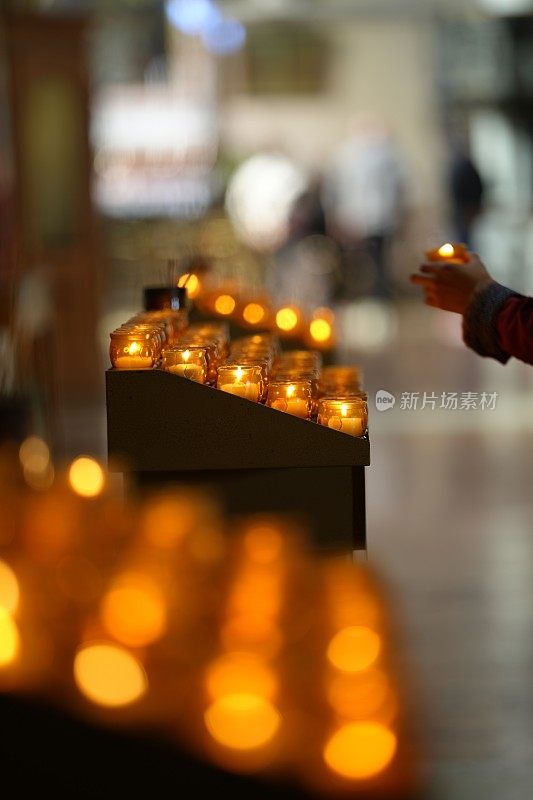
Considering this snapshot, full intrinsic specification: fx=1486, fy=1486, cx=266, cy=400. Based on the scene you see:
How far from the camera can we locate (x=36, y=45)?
8414 millimetres

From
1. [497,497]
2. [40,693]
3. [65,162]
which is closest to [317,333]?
[40,693]

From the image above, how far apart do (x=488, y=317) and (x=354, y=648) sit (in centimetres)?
92

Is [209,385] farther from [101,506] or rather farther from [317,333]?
[317,333]

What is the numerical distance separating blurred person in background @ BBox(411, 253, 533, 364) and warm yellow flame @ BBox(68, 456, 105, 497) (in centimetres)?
66

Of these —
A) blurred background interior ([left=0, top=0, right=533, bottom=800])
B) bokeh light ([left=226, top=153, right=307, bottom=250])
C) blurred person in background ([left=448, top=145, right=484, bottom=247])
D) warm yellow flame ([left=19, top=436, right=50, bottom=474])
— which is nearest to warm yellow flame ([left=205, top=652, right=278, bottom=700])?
blurred background interior ([left=0, top=0, right=533, bottom=800])

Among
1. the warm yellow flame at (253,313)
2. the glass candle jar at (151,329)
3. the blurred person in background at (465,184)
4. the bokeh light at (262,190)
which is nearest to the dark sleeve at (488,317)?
the glass candle jar at (151,329)

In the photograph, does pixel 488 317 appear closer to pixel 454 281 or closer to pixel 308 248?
pixel 454 281

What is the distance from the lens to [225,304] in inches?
142

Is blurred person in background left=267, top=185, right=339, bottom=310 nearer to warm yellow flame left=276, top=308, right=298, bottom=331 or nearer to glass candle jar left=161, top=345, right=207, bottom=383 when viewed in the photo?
warm yellow flame left=276, top=308, right=298, bottom=331

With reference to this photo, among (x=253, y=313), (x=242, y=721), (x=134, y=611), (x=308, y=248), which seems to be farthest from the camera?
(x=308, y=248)

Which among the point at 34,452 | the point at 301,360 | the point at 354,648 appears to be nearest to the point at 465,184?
the point at 34,452

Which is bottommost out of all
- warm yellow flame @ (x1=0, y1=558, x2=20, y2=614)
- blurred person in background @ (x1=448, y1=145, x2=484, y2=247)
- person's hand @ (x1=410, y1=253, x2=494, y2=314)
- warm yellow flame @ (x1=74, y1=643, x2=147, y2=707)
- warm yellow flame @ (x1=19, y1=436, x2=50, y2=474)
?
warm yellow flame @ (x1=19, y1=436, x2=50, y2=474)

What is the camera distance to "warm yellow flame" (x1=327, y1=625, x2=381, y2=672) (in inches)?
67.9

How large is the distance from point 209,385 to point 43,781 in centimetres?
101
